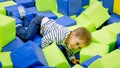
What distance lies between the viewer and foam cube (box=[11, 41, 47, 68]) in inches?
63.7

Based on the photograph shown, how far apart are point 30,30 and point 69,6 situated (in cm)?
50

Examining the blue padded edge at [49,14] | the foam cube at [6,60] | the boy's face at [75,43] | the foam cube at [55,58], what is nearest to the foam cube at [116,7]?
the blue padded edge at [49,14]

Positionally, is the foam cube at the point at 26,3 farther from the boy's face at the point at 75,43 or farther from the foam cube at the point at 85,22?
the boy's face at the point at 75,43

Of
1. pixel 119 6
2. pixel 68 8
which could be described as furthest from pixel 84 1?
pixel 119 6

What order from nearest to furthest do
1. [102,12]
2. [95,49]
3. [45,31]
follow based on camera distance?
[95,49]
[45,31]
[102,12]

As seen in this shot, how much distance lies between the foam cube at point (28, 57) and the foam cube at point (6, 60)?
0.03m

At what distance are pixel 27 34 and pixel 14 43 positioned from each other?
270 mm

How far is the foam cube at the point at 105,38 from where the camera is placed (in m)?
2.01

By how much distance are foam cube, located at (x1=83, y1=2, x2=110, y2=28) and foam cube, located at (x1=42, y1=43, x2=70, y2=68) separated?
2.15 ft

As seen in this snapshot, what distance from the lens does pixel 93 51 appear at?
1.86 meters

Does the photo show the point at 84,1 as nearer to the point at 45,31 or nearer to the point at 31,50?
the point at 45,31

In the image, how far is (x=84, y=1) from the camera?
2.82 metres

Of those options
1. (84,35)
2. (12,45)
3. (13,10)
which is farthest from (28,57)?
(13,10)

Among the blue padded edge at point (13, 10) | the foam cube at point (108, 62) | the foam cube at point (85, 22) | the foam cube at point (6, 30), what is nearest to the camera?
the foam cube at point (108, 62)
